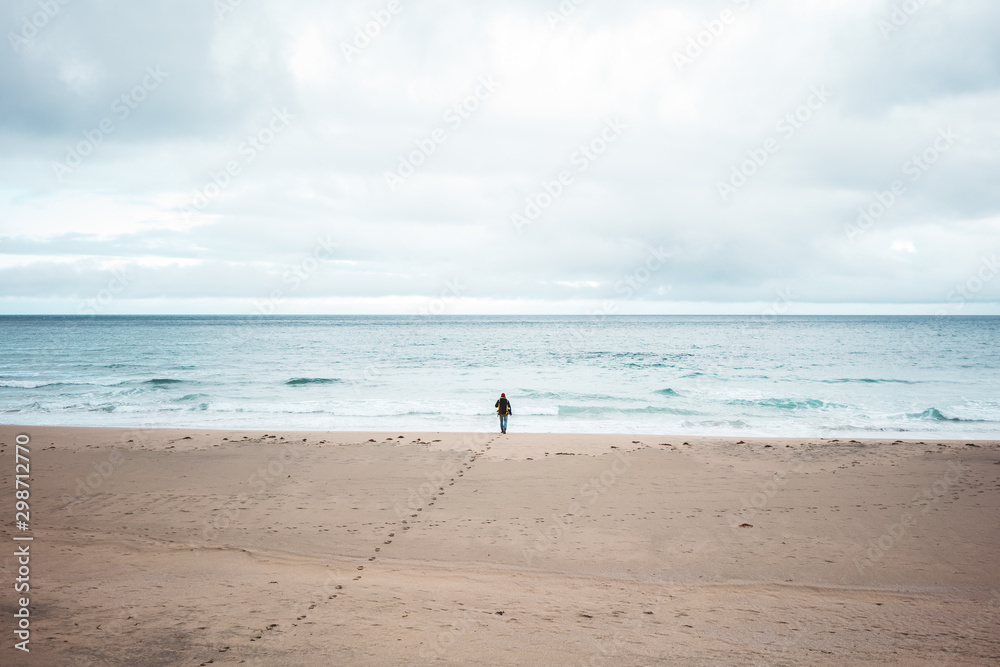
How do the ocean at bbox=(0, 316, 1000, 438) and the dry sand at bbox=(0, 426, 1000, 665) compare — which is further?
the ocean at bbox=(0, 316, 1000, 438)

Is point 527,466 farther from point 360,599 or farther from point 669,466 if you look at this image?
point 360,599

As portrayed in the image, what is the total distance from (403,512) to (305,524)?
1.83m

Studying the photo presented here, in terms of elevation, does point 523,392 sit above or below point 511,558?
below

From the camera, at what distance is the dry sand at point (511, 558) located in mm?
6020

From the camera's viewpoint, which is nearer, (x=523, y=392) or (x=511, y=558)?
(x=511, y=558)

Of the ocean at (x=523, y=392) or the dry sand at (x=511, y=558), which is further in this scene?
the ocean at (x=523, y=392)

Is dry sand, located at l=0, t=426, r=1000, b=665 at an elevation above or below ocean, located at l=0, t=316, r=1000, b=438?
above

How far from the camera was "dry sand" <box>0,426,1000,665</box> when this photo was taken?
6.02m

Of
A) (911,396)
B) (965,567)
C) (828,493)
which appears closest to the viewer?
(965,567)

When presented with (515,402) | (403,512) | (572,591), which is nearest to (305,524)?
(403,512)

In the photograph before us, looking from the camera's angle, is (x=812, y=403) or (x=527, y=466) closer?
(x=527, y=466)

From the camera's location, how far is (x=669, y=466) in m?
14.1

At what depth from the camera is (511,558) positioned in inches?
341

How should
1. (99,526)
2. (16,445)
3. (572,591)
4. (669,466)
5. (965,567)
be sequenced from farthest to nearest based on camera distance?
1. (16,445)
2. (669,466)
3. (99,526)
4. (965,567)
5. (572,591)
